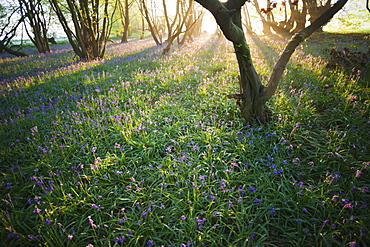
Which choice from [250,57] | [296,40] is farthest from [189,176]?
[296,40]

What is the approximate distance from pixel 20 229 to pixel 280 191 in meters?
3.71

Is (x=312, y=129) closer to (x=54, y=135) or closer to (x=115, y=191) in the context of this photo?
(x=115, y=191)

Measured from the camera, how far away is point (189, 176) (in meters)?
2.87

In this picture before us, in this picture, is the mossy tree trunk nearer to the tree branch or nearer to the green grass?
the tree branch

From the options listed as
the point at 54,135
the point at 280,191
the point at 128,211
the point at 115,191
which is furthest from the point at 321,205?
the point at 54,135

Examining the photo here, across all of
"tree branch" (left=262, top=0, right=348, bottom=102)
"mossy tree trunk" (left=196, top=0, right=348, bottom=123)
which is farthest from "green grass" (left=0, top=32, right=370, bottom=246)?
"tree branch" (left=262, top=0, right=348, bottom=102)

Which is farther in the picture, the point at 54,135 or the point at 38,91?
the point at 38,91

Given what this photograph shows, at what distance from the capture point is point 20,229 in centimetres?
237

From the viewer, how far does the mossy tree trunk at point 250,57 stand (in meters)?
3.05

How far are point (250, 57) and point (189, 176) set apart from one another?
2695mm

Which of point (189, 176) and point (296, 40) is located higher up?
point (296, 40)

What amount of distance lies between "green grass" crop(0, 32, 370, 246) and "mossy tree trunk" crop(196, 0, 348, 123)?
43 cm

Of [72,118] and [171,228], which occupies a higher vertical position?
[72,118]

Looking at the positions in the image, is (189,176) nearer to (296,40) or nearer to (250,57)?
(250,57)
